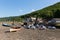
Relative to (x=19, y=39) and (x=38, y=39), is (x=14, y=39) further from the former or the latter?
(x=38, y=39)

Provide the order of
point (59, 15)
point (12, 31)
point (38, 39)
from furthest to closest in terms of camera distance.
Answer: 1. point (59, 15)
2. point (12, 31)
3. point (38, 39)

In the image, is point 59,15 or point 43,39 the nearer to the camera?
point 43,39

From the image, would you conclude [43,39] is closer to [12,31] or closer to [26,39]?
[26,39]

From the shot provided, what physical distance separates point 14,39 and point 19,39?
71 centimetres

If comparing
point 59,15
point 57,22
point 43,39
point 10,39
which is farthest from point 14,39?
point 59,15

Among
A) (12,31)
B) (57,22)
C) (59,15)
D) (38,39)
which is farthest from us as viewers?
(59,15)

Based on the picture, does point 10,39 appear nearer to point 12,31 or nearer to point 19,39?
point 19,39

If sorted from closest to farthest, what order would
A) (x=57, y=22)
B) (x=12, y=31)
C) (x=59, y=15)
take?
1. (x=12, y=31)
2. (x=57, y=22)
3. (x=59, y=15)

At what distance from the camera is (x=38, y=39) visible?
22906 mm

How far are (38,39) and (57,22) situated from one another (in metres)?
33.3

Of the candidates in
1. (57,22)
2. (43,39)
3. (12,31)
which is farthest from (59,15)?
(43,39)

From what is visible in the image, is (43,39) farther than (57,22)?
No

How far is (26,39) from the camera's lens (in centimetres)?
2305

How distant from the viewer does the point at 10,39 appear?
76.2 ft
